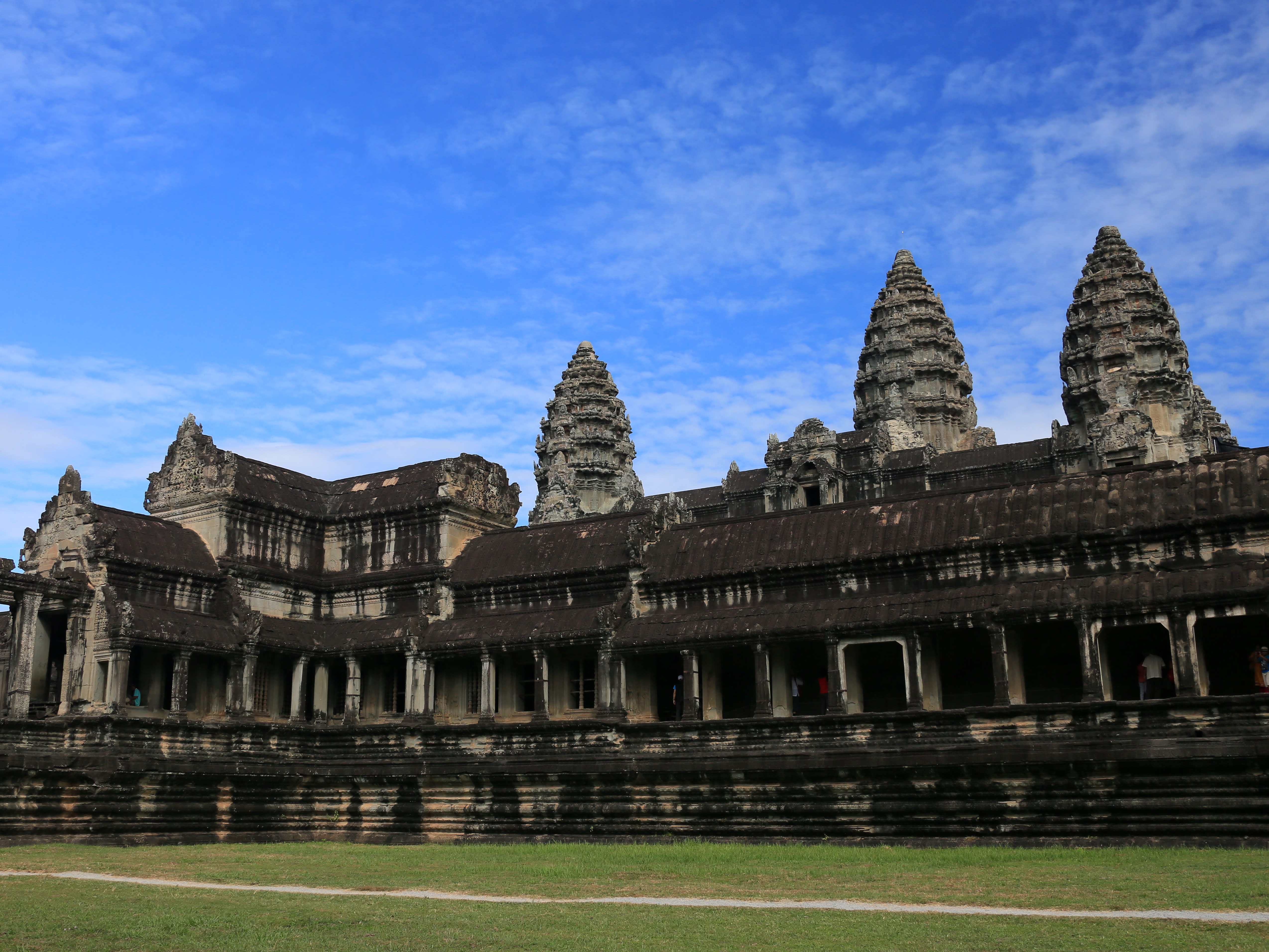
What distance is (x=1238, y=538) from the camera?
25.2 metres

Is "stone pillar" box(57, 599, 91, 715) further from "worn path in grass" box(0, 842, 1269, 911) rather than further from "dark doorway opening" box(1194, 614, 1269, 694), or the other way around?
"dark doorway opening" box(1194, 614, 1269, 694)

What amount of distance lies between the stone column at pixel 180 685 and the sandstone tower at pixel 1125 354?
43.9 m

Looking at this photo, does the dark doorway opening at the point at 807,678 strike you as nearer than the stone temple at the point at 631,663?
No

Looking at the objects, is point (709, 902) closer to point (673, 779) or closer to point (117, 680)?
point (673, 779)

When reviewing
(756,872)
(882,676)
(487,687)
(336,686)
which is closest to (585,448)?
(336,686)

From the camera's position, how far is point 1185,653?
24.1 metres

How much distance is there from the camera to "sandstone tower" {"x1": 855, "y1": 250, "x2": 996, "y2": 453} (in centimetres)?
7744

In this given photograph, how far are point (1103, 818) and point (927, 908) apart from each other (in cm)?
989

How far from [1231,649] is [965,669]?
18.7 ft

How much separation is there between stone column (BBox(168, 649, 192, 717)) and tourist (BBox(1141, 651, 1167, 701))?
23583 millimetres

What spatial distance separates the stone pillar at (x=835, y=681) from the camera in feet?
90.6

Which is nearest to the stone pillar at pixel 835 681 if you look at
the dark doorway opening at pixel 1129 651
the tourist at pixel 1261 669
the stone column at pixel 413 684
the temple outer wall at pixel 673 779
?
the temple outer wall at pixel 673 779

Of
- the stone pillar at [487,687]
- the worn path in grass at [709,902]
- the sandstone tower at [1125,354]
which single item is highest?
the sandstone tower at [1125,354]

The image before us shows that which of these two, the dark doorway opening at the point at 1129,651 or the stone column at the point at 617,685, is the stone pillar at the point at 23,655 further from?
the dark doorway opening at the point at 1129,651
